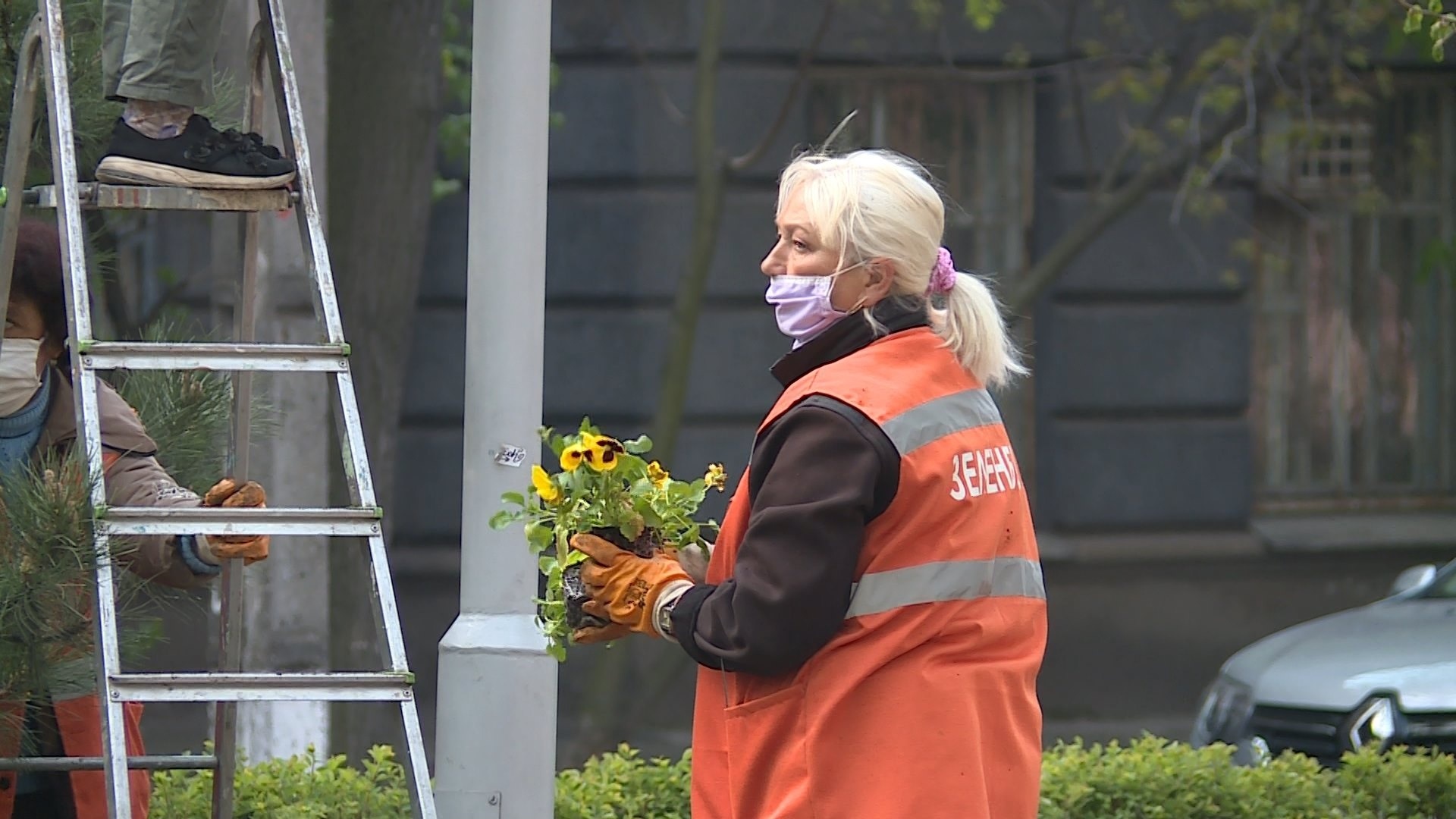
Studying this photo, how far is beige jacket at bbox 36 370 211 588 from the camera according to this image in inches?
130

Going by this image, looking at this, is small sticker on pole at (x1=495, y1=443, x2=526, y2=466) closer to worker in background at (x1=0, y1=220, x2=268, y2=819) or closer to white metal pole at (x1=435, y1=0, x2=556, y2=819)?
white metal pole at (x1=435, y1=0, x2=556, y2=819)

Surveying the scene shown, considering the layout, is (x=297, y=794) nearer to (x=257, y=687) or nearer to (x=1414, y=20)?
(x=257, y=687)

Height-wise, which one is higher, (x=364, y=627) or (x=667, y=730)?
(x=364, y=627)

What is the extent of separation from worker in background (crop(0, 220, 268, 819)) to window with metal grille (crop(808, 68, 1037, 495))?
6583mm

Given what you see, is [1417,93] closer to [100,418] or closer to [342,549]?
[342,549]

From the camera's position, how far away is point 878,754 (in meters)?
2.66

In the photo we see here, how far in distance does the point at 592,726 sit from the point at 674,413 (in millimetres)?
1193

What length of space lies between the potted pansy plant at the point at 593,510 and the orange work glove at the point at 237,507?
0.42m

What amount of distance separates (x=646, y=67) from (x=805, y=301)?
6086mm

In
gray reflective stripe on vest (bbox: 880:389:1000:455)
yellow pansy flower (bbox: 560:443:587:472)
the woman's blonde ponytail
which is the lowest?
yellow pansy flower (bbox: 560:443:587:472)

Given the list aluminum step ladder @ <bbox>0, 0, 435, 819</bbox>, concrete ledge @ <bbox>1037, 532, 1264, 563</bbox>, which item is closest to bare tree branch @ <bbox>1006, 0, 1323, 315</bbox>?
concrete ledge @ <bbox>1037, 532, 1264, 563</bbox>

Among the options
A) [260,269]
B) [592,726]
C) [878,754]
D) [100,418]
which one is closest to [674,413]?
[592,726]

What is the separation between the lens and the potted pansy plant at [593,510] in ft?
9.29

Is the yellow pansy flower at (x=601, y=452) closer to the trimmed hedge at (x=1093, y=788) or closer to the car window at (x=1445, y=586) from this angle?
the trimmed hedge at (x=1093, y=788)
